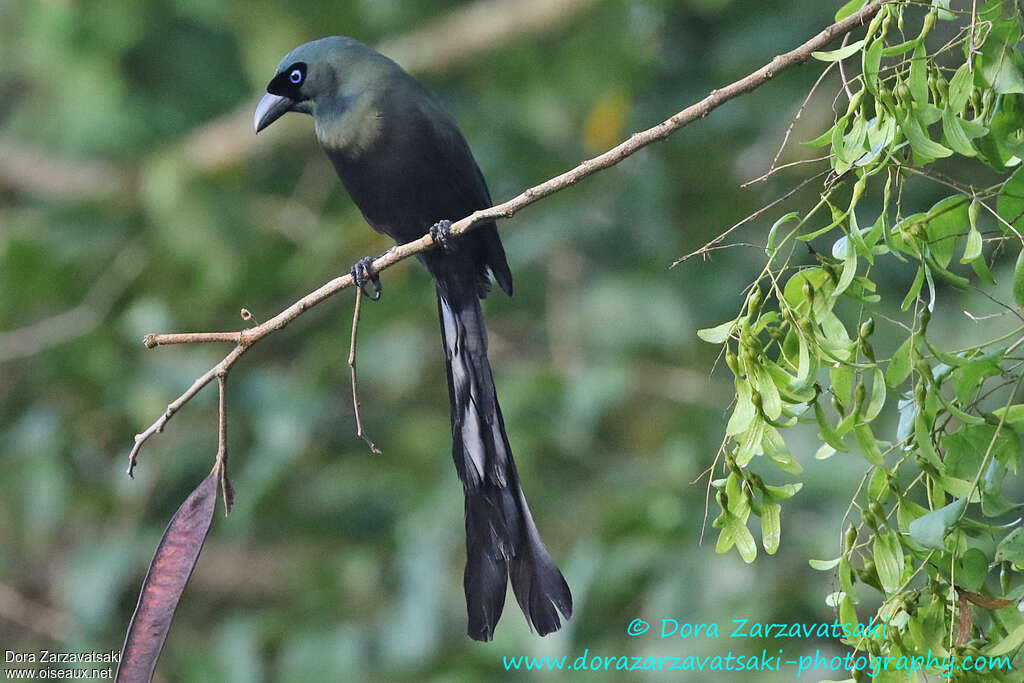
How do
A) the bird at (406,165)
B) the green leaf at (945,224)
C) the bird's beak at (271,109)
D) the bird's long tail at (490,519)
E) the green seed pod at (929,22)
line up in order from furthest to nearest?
the bird's beak at (271,109) < the bird at (406,165) < the bird's long tail at (490,519) < the green leaf at (945,224) < the green seed pod at (929,22)

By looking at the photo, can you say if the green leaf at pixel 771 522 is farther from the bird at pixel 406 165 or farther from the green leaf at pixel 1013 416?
the bird at pixel 406 165

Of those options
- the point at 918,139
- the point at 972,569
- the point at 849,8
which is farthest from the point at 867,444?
the point at 849,8

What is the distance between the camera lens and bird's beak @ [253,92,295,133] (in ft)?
6.84

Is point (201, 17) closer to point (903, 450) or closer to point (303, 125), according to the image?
point (303, 125)

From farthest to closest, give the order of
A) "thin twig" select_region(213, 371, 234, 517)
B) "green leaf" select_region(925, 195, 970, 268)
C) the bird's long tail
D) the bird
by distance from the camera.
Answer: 1. the bird
2. the bird's long tail
3. "thin twig" select_region(213, 371, 234, 517)
4. "green leaf" select_region(925, 195, 970, 268)

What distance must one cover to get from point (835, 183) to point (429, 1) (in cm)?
362

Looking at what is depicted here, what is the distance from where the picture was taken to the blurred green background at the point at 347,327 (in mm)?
3613

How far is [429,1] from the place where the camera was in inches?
178

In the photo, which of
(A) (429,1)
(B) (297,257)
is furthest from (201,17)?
(B) (297,257)

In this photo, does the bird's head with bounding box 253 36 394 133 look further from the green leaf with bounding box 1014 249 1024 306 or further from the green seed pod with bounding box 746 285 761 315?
the green leaf with bounding box 1014 249 1024 306

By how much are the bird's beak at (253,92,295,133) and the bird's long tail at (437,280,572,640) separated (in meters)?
0.53

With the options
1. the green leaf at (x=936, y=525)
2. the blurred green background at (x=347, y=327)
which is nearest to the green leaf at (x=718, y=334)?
the green leaf at (x=936, y=525)

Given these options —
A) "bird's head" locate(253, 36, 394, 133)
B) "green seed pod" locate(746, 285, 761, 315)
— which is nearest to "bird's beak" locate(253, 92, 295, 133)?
"bird's head" locate(253, 36, 394, 133)

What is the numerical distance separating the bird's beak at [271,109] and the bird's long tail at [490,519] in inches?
21.0
